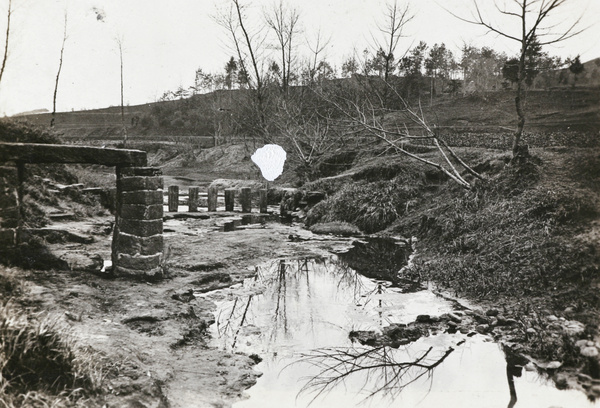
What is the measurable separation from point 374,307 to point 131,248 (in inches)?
155

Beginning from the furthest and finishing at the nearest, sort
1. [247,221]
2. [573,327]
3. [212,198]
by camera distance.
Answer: [212,198] < [247,221] < [573,327]

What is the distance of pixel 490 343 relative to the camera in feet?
17.4

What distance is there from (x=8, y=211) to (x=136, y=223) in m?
1.74

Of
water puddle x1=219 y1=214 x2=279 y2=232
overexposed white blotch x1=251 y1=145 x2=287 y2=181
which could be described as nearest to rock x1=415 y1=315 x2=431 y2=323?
water puddle x1=219 y1=214 x2=279 y2=232

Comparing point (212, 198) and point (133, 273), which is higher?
point (212, 198)

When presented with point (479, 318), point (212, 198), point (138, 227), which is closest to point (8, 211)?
point (138, 227)

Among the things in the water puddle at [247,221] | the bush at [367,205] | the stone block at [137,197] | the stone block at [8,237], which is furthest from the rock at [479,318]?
the water puddle at [247,221]

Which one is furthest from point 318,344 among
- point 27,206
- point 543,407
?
point 27,206

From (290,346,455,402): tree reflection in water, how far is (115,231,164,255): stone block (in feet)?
11.2

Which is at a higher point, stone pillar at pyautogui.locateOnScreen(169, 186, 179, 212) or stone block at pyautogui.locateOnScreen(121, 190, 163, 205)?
stone block at pyautogui.locateOnScreen(121, 190, 163, 205)

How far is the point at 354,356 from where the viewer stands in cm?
502

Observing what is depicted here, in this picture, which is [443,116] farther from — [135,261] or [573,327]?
[573,327]

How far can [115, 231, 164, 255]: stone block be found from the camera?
7.10m

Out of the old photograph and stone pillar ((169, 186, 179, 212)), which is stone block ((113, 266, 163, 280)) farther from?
stone pillar ((169, 186, 179, 212))
